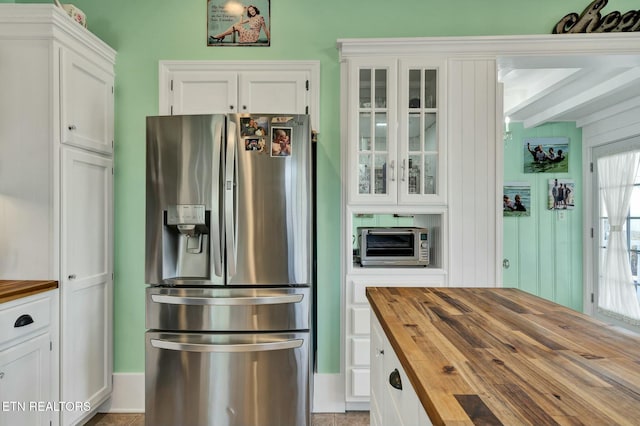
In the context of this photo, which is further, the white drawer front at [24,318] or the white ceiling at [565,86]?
the white ceiling at [565,86]

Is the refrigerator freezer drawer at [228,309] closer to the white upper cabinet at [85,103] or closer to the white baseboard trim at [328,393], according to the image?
the white baseboard trim at [328,393]

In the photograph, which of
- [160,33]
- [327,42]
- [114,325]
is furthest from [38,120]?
[327,42]

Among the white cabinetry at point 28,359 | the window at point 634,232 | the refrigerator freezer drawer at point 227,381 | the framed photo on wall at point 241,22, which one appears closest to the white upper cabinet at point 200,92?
the framed photo on wall at point 241,22

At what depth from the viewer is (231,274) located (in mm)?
2041

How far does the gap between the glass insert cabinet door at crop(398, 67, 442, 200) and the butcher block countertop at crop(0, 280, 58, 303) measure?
6.91 feet

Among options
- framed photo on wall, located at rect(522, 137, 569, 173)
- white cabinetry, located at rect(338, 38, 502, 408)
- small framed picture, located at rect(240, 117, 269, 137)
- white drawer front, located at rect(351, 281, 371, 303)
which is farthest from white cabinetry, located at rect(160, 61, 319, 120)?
framed photo on wall, located at rect(522, 137, 569, 173)

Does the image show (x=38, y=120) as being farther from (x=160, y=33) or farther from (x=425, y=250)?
(x=425, y=250)

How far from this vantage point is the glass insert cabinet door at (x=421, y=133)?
2402 millimetres

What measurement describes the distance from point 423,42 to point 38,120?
2.32m

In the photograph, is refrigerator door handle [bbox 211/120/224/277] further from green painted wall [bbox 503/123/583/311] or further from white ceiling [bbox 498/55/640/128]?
green painted wall [bbox 503/123/583/311]

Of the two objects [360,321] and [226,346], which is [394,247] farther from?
[226,346]

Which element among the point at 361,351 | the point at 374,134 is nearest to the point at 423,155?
the point at 374,134

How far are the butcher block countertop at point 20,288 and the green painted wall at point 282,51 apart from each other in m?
0.68

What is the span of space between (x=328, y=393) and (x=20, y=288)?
1898mm
